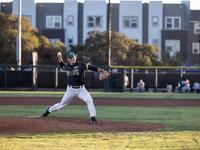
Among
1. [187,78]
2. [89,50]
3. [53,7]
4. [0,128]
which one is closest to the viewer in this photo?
[0,128]

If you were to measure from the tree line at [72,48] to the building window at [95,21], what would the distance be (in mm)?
6009

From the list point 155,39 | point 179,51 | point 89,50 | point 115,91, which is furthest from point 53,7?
point 115,91

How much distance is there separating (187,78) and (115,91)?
22.8 feet

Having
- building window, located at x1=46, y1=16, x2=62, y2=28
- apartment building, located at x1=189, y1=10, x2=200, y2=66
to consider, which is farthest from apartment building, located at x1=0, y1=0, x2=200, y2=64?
apartment building, located at x1=189, y1=10, x2=200, y2=66

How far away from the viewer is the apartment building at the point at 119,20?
39.9m

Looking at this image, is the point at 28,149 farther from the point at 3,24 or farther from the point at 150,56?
the point at 150,56

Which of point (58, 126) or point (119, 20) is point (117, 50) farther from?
point (58, 126)

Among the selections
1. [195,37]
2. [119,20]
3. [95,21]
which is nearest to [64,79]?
[95,21]

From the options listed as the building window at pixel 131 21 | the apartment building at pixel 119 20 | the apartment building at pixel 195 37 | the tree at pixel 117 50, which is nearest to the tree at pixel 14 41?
the tree at pixel 117 50

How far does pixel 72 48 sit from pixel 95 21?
6.83m

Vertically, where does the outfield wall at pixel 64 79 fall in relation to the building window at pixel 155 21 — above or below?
below

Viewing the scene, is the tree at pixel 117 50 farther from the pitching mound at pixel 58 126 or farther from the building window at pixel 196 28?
the pitching mound at pixel 58 126

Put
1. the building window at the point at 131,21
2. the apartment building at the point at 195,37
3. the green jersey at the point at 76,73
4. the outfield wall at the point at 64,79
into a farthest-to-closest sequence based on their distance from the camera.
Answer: the apartment building at the point at 195,37
the building window at the point at 131,21
the outfield wall at the point at 64,79
the green jersey at the point at 76,73

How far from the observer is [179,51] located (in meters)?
40.6
